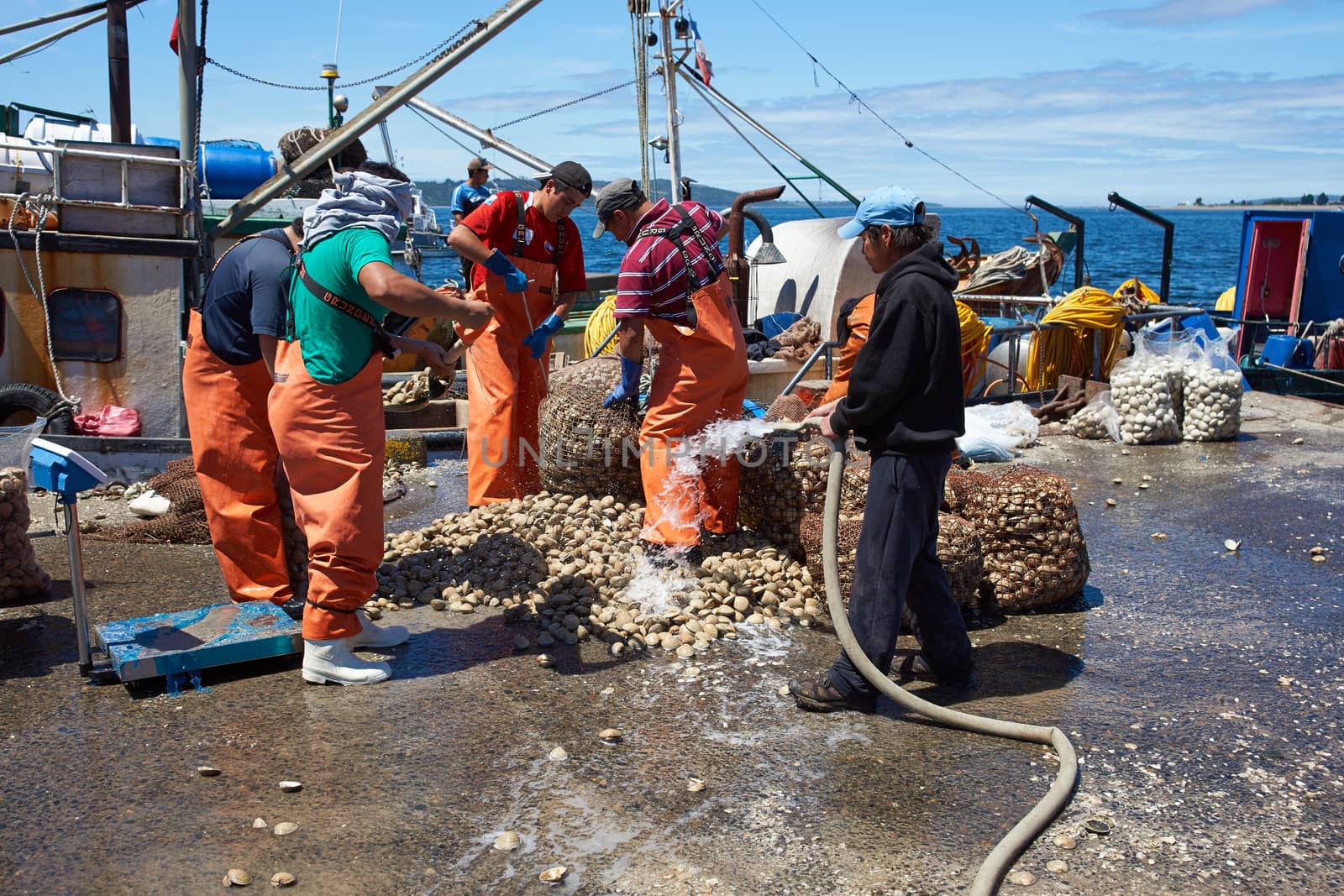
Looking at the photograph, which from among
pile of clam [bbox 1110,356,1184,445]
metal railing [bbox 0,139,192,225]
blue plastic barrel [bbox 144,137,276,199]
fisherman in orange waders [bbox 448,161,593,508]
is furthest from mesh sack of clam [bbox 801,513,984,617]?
blue plastic barrel [bbox 144,137,276,199]

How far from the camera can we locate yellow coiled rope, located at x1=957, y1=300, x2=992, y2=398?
10102 mm

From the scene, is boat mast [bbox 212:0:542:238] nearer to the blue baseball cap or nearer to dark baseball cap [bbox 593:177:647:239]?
dark baseball cap [bbox 593:177:647:239]

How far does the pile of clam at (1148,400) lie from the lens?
29.5ft

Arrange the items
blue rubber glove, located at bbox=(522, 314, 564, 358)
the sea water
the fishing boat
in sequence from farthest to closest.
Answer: the sea water < the fishing boat < blue rubber glove, located at bbox=(522, 314, 564, 358)

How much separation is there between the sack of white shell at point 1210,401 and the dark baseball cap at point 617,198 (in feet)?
18.8

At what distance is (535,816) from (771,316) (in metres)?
8.43

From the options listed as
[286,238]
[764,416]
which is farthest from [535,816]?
[764,416]

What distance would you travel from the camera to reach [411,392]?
920 cm

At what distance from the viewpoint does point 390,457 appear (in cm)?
815

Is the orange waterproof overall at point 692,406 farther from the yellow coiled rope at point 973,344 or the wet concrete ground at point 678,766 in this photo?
the yellow coiled rope at point 973,344

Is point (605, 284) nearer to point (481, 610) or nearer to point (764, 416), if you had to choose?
point (764, 416)

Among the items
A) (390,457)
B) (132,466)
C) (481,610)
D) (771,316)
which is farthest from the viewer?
(771,316)

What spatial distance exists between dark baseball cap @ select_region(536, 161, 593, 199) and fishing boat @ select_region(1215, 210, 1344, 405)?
321 inches

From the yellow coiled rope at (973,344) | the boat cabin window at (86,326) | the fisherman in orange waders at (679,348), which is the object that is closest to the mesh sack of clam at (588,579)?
the fisherman in orange waders at (679,348)
